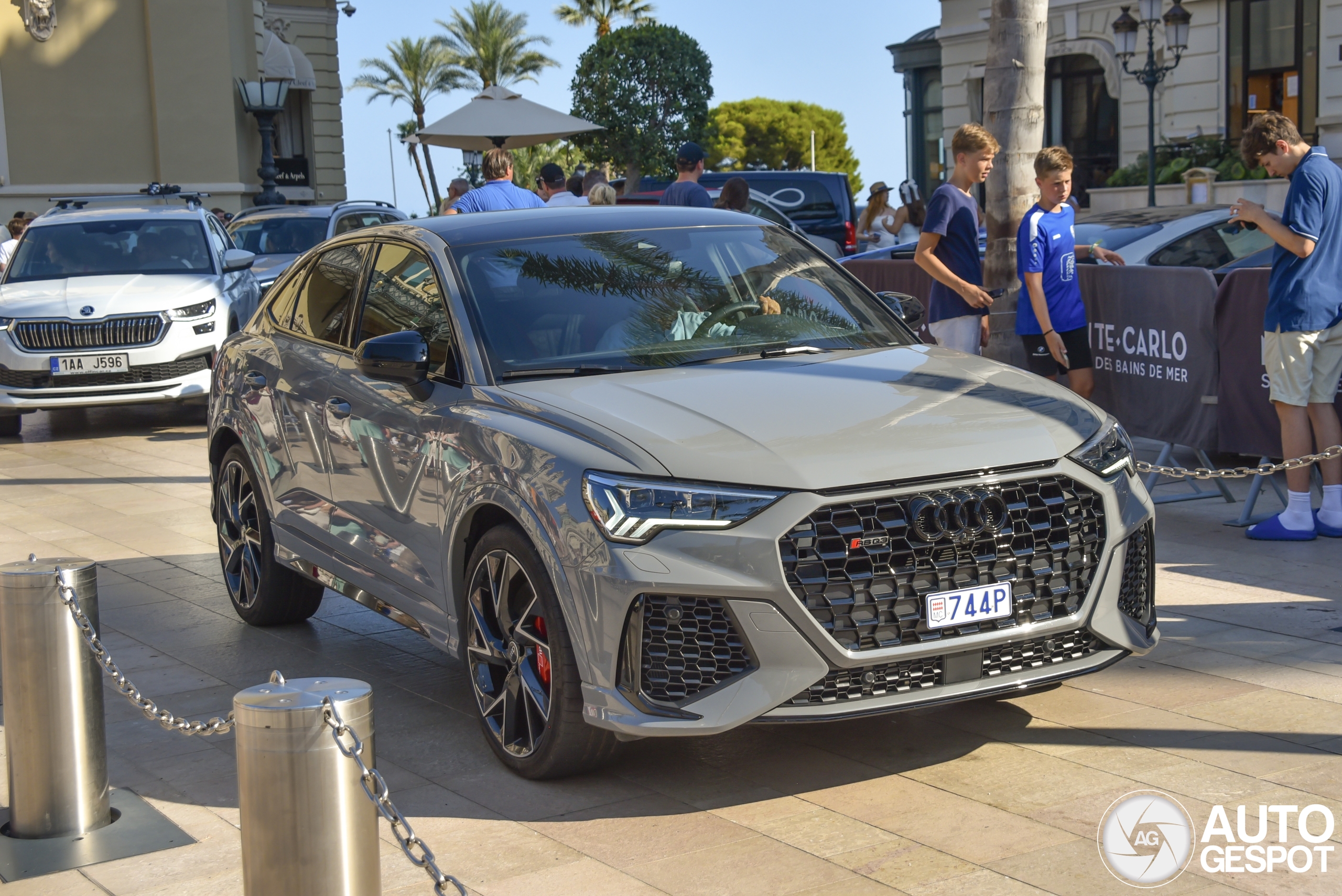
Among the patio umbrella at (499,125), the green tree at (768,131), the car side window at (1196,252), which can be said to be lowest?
the car side window at (1196,252)

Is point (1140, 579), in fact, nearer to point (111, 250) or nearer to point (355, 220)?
point (111, 250)

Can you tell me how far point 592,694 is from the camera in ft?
13.9

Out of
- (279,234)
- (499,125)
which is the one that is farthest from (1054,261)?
(279,234)

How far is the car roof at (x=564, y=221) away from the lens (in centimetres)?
562

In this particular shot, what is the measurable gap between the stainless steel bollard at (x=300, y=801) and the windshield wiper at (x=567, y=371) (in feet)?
6.65

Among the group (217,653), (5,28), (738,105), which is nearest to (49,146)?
(5,28)

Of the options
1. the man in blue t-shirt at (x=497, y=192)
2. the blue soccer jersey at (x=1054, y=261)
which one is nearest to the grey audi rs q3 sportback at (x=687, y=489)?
the blue soccer jersey at (x=1054, y=261)

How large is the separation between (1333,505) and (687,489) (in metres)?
4.91

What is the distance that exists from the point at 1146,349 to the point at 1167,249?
96.5 inches

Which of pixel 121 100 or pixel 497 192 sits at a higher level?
pixel 121 100

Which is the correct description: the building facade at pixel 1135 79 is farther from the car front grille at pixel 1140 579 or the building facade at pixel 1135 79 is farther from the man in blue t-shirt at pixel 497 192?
the car front grille at pixel 1140 579

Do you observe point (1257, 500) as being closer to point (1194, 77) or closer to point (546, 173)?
point (546, 173)

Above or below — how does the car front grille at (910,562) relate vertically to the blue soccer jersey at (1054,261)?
below

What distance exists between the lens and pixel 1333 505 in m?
7.77
